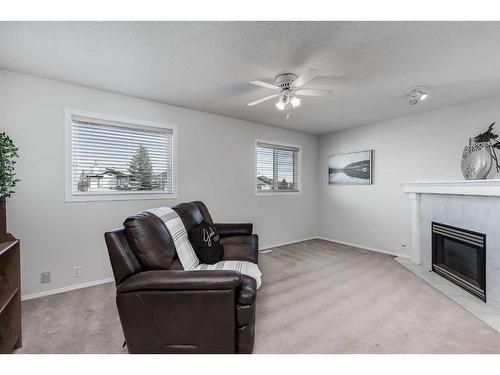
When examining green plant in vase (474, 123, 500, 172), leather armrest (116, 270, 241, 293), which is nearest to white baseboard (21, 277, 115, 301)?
leather armrest (116, 270, 241, 293)

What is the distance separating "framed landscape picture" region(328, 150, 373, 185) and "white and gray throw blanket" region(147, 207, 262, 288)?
10.6 feet

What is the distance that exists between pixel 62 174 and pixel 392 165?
481 centimetres

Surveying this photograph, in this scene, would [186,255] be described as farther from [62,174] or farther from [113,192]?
[62,174]

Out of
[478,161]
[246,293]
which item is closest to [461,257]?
[478,161]

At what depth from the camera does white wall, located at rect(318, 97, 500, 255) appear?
324 centimetres

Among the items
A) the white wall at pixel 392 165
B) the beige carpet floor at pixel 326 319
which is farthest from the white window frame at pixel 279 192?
the beige carpet floor at pixel 326 319

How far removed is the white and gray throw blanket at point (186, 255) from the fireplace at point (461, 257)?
2.47 m

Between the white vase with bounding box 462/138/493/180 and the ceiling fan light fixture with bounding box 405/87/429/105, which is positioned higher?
the ceiling fan light fixture with bounding box 405/87/429/105

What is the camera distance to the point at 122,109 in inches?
116

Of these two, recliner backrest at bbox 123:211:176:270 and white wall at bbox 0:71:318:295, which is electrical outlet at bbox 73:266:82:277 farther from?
recliner backrest at bbox 123:211:176:270

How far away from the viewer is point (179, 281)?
1.36 metres

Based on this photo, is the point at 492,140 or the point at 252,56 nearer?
the point at 252,56

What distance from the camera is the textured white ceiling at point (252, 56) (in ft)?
5.51

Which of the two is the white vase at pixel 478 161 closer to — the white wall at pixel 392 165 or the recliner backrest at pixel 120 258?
the white wall at pixel 392 165
